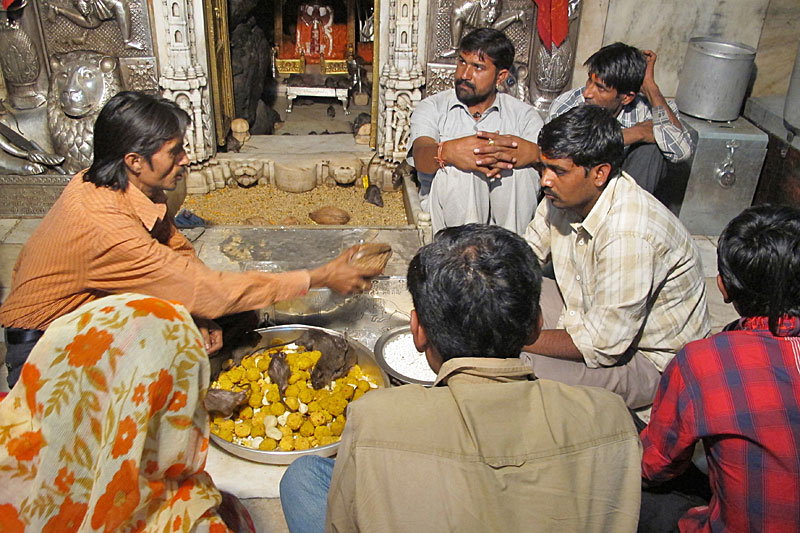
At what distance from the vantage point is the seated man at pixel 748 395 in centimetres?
164

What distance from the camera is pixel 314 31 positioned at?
28.6ft

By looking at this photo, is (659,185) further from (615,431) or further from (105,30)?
(105,30)

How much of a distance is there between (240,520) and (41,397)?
0.75 metres

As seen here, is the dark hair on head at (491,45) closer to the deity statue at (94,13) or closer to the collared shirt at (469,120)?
the collared shirt at (469,120)

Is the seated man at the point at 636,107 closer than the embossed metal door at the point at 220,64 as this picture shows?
Yes

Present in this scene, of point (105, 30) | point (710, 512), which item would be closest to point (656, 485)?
point (710, 512)

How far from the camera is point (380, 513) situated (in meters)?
1.30

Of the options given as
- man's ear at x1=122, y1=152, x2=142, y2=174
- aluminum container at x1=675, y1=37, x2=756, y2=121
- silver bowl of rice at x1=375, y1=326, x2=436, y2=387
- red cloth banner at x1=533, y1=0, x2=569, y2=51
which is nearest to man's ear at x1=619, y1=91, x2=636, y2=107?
aluminum container at x1=675, y1=37, x2=756, y2=121

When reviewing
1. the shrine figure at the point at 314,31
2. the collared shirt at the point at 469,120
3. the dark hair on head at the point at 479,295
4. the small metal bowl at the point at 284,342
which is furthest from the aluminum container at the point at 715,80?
the shrine figure at the point at 314,31

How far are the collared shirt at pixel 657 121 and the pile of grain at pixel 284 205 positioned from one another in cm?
170

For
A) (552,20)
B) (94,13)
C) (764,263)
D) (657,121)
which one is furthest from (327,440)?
(94,13)

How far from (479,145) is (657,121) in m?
1.28

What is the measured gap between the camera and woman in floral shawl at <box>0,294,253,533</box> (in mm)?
1334

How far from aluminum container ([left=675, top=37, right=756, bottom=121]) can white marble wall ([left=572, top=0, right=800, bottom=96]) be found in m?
0.44
